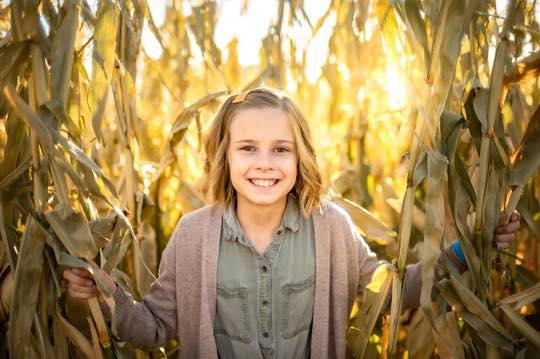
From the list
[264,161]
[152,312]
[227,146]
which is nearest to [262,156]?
[264,161]

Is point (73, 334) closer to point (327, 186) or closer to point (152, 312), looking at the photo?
point (152, 312)

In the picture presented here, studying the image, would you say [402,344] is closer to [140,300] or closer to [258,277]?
[258,277]

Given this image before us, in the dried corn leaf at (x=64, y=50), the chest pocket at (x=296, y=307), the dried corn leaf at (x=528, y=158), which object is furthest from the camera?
the chest pocket at (x=296, y=307)

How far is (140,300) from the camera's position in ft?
4.33

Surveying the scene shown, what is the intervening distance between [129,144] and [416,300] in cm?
61

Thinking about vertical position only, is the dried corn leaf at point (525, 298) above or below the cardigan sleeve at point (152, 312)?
above

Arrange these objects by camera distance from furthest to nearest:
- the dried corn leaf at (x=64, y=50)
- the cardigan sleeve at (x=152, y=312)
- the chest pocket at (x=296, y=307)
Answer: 1. the chest pocket at (x=296, y=307)
2. the cardigan sleeve at (x=152, y=312)
3. the dried corn leaf at (x=64, y=50)

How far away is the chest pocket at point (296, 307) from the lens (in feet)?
4.04

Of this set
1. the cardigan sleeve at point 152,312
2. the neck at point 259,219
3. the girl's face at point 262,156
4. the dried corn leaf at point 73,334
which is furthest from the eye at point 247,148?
the dried corn leaf at point 73,334

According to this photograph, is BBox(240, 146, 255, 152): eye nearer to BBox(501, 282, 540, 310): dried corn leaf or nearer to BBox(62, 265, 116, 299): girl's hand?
BBox(62, 265, 116, 299): girl's hand

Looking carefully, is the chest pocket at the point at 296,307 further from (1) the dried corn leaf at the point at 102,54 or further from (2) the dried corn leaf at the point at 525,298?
(1) the dried corn leaf at the point at 102,54

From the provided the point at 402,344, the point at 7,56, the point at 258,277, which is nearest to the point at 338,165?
the point at 402,344

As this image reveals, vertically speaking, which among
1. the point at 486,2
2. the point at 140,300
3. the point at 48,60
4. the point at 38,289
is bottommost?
the point at 140,300

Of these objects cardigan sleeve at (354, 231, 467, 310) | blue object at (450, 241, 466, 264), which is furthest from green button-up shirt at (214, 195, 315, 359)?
blue object at (450, 241, 466, 264)
